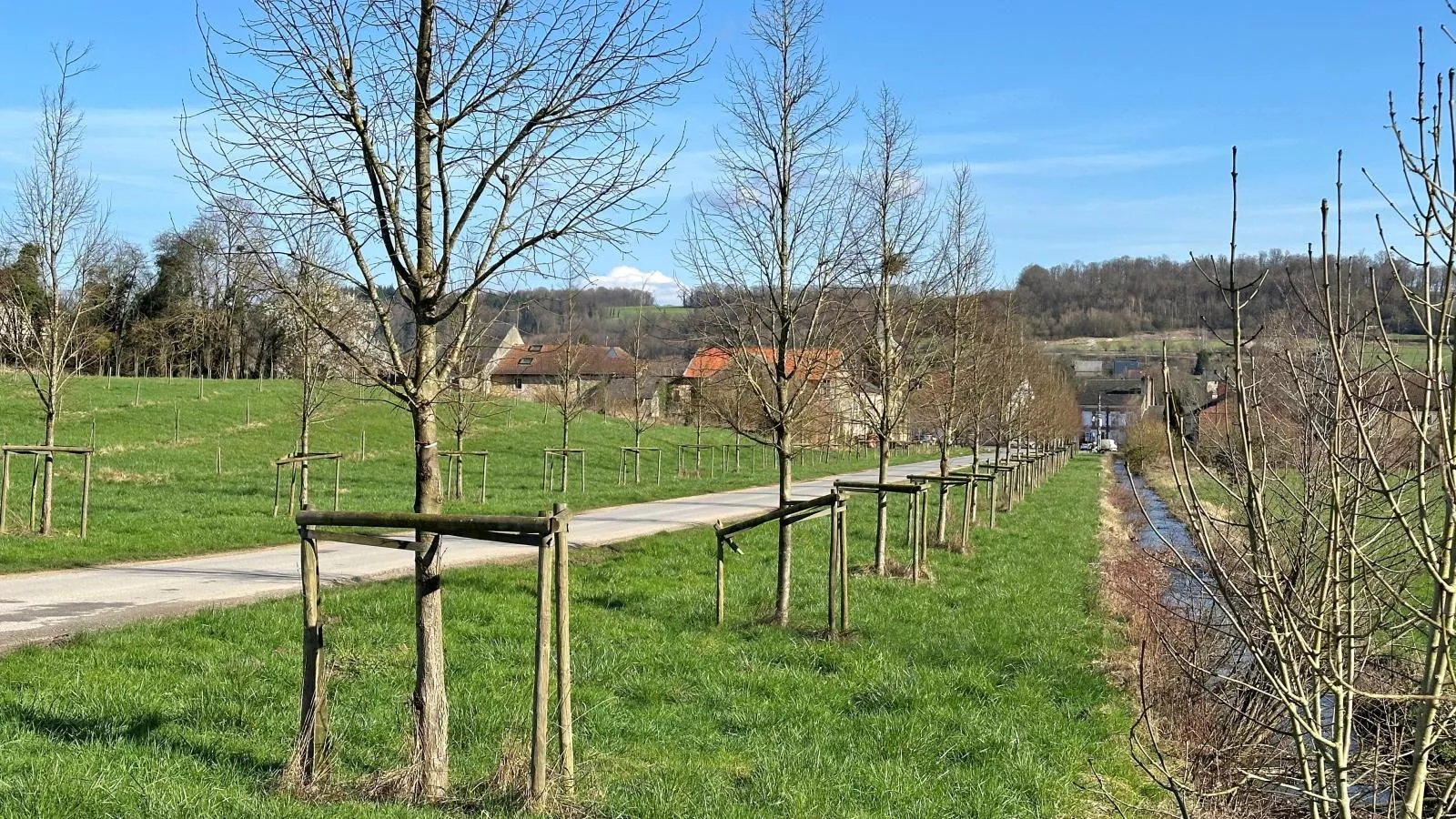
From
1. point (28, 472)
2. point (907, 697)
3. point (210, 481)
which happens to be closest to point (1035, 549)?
point (907, 697)

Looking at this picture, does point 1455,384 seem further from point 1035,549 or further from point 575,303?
point 575,303

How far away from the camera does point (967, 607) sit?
1187 cm

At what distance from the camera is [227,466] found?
89.7 ft

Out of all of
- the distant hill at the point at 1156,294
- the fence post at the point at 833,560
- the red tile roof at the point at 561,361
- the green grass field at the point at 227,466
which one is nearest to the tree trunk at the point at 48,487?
the green grass field at the point at 227,466

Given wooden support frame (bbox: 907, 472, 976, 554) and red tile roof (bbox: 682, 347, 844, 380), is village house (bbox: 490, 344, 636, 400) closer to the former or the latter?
red tile roof (bbox: 682, 347, 844, 380)

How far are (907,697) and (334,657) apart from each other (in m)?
4.51

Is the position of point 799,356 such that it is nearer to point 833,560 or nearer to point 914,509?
point 833,560

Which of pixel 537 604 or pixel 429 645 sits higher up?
pixel 537 604

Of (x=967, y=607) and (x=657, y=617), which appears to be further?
(x=967, y=607)

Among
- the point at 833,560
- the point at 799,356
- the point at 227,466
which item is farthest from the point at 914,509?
the point at 227,466

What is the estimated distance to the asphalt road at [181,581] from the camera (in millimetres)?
9391

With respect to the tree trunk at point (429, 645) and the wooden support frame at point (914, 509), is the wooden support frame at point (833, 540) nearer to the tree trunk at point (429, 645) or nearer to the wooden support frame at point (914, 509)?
the wooden support frame at point (914, 509)

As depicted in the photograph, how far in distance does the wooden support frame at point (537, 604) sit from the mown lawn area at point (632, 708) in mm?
233

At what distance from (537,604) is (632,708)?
7.55ft
